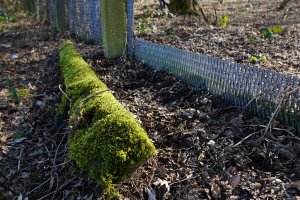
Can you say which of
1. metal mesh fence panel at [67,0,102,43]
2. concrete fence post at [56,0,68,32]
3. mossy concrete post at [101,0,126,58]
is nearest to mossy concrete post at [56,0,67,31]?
concrete fence post at [56,0,68,32]

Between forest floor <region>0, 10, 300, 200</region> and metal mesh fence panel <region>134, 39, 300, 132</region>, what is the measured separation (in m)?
0.10

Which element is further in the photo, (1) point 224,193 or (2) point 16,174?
(2) point 16,174

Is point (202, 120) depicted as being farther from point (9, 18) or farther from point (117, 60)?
point (9, 18)

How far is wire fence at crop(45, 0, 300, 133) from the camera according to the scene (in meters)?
2.87

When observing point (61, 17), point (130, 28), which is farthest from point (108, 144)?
point (61, 17)

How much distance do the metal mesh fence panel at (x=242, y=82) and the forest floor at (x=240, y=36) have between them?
1.14 metres

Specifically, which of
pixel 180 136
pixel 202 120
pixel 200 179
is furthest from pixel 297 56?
pixel 200 179

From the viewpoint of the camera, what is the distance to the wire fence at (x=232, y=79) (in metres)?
2.87

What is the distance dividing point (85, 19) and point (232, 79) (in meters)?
5.38

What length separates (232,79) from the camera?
11.5 feet

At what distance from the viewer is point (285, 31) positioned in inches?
277

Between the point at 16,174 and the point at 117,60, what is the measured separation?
308 cm

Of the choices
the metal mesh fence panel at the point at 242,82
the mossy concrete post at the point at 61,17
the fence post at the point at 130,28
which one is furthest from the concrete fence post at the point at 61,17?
the metal mesh fence panel at the point at 242,82

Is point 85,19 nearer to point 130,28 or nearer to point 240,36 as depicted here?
point 130,28
